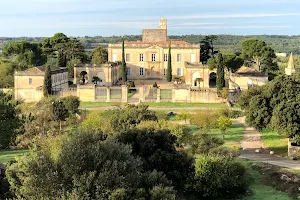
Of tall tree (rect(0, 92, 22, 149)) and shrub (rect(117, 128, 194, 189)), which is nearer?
shrub (rect(117, 128, 194, 189))

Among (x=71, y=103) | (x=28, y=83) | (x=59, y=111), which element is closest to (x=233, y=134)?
(x=71, y=103)

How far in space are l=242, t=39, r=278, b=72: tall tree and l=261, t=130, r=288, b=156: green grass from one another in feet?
104

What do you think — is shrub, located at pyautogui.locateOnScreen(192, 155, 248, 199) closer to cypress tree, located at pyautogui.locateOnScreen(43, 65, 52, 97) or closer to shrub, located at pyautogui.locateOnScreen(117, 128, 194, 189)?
shrub, located at pyautogui.locateOnScreen(117, 128, 194, 189)

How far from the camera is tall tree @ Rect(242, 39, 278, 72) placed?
61.3 metres

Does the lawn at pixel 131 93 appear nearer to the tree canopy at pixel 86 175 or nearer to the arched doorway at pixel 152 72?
the arched doorway at pixel 152 72

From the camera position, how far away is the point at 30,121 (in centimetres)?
3183

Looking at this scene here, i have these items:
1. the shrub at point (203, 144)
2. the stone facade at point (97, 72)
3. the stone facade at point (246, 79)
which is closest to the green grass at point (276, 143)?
the shrub at point (203, 144)

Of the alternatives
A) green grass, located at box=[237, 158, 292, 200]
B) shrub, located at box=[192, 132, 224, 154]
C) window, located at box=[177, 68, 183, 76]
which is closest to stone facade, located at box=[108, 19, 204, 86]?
window, located at box=[177, 68, 183, 76]

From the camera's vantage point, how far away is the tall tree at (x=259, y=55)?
201 feet

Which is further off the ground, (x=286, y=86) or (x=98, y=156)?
(x=286, y=86)

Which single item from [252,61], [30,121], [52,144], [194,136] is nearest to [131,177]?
[52,144]

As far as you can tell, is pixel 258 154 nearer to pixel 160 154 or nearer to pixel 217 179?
pixel 217 179

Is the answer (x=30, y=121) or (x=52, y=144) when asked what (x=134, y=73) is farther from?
(x=52, y=144)

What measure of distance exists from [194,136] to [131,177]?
454 inches
